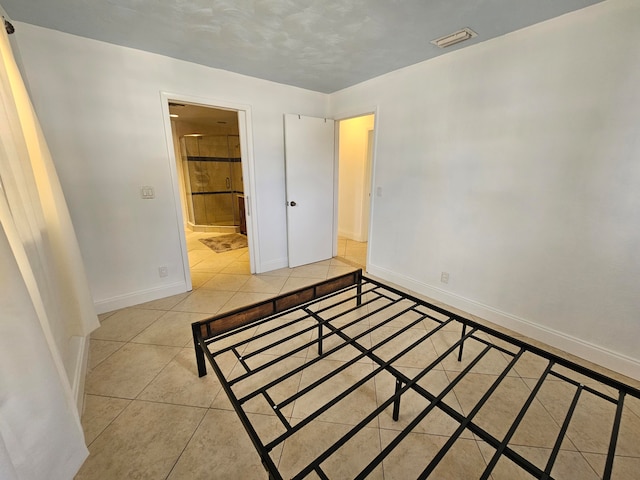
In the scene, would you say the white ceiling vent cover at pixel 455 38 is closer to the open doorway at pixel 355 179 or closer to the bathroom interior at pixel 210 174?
the open doorway at pixel 355 179

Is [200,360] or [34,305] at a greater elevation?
[34,305]

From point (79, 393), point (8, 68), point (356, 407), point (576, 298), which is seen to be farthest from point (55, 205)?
point (576, 298)

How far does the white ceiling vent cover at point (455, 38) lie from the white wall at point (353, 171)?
2291 mm

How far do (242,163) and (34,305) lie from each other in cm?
229

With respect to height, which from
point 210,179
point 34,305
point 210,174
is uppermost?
point 210,174

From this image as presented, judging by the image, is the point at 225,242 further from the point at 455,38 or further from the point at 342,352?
the point at 455,38

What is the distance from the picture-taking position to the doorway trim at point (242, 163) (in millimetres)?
2412

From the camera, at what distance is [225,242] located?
4664mm

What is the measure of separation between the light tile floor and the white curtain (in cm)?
24

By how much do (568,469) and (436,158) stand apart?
7.15 feet

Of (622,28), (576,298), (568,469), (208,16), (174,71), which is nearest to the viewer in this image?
(568,469)

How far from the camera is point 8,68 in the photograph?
4.13 ft

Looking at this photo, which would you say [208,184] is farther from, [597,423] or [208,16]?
[597,423]

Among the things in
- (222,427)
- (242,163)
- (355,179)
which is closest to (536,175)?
(222,427)
